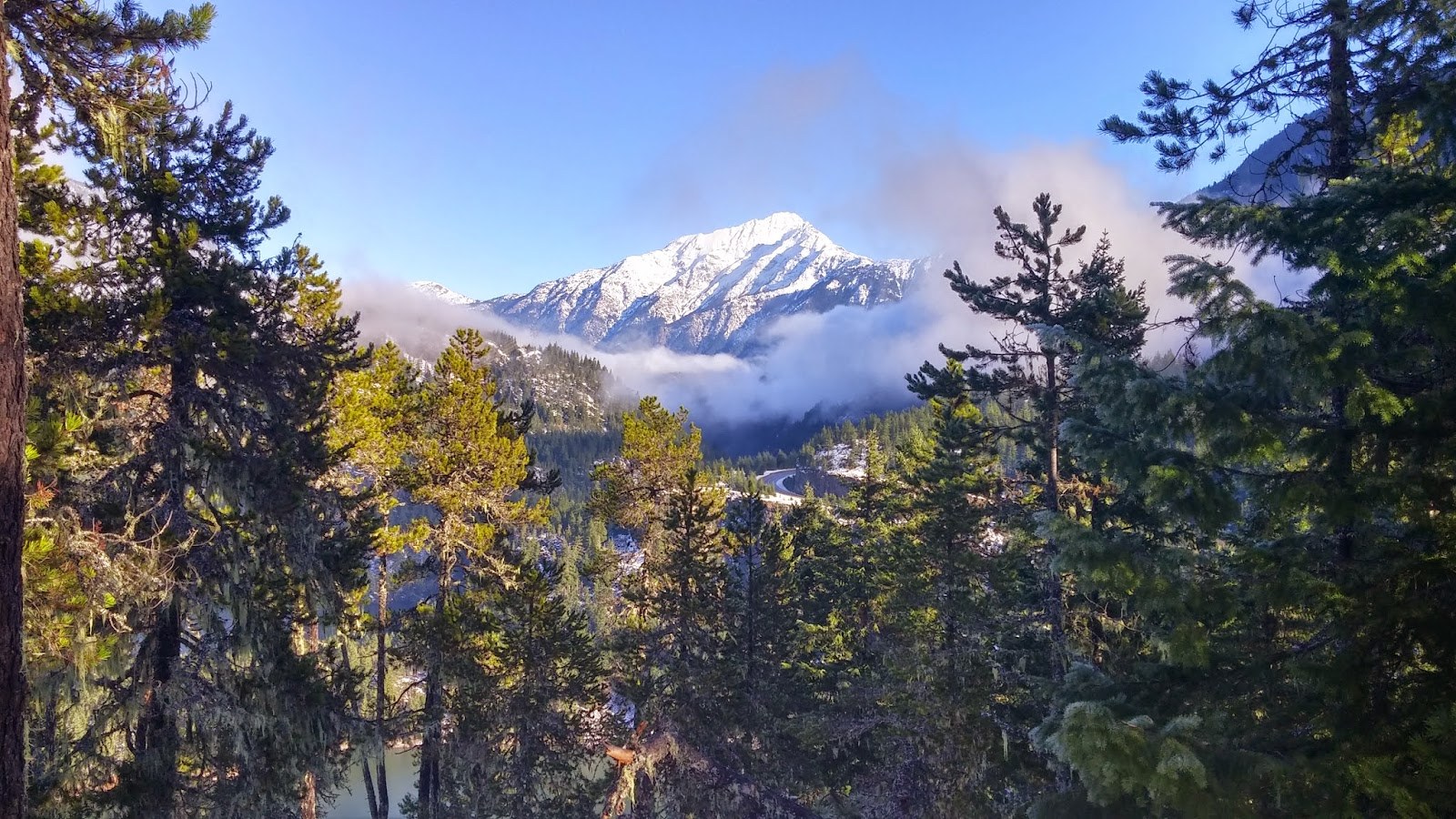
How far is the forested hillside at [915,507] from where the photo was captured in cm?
527

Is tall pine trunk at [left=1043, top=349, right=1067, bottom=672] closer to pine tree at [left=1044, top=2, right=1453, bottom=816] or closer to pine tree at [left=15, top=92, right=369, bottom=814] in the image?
pine tree at [left=1044, top=2, right=1453, bottom=816]

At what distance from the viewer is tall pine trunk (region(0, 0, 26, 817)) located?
3992 millimetres

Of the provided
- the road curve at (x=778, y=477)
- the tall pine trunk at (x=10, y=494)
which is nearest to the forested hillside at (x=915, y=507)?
the tall pine trunk at (x=10, y=494)

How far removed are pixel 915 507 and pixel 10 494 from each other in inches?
750

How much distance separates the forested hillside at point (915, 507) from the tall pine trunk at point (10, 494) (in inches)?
1.3

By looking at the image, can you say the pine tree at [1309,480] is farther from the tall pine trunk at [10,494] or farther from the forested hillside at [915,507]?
the tall pine trunk at [10,494]

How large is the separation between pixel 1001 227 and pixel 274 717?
1539cm

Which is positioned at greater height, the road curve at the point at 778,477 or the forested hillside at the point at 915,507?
the road curve at the point at 778,477

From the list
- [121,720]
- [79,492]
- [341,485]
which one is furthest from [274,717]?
Result: [341,485]

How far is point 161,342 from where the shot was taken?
30.0 feet

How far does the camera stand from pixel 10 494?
163 inches

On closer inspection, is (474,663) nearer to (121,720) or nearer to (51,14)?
(121,720)

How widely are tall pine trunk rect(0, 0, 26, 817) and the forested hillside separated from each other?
0.03m

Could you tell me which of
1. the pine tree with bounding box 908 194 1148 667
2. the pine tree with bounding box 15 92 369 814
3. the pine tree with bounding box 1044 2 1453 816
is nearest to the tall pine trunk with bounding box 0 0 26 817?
the pine tree with bounding box 15 92 369 814
